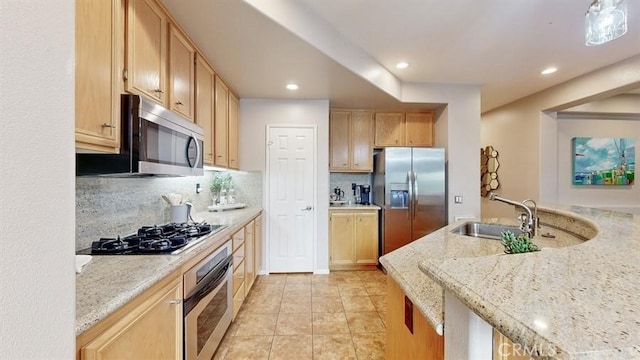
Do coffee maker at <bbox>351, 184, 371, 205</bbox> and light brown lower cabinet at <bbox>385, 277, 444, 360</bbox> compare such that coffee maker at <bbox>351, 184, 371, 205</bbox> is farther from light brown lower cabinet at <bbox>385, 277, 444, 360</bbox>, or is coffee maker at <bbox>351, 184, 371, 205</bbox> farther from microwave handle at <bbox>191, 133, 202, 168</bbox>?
light brown lower cabinet at <bbox>385, 277, 444, 360</bbox>

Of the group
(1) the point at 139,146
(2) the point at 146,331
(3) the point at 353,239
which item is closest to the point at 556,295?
(2) the point at 146,331

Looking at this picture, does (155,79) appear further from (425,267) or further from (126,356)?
(425,267)

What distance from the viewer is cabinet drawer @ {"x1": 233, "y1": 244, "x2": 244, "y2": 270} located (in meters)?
2.38

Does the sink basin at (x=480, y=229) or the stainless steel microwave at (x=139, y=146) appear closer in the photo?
the stainless steel microwave at (x=139, y=146)

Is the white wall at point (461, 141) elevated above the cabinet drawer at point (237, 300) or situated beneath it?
elevated above

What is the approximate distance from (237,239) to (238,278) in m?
0.36

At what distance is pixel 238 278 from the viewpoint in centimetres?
252

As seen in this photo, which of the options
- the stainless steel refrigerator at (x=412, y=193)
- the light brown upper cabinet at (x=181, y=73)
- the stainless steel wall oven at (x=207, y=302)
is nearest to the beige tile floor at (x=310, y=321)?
the stainless steel wall oven at (x=207, y=302)

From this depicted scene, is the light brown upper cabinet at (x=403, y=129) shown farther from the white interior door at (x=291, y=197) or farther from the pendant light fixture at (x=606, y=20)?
the pendant light fixture at (x=606, y=20)

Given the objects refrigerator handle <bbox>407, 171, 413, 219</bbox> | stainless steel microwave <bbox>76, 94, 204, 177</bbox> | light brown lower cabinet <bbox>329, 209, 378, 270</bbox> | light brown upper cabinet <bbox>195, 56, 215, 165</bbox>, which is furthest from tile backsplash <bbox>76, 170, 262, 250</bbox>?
refrigerator handle <bbox>407, 171, 413, 219</bbox>

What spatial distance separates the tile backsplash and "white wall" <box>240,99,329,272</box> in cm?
113

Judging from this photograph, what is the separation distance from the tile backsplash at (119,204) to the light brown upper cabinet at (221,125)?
0.42 meters

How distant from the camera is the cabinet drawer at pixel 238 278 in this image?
238 cm

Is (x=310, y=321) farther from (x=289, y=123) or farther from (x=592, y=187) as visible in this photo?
(x=592, y=187)
